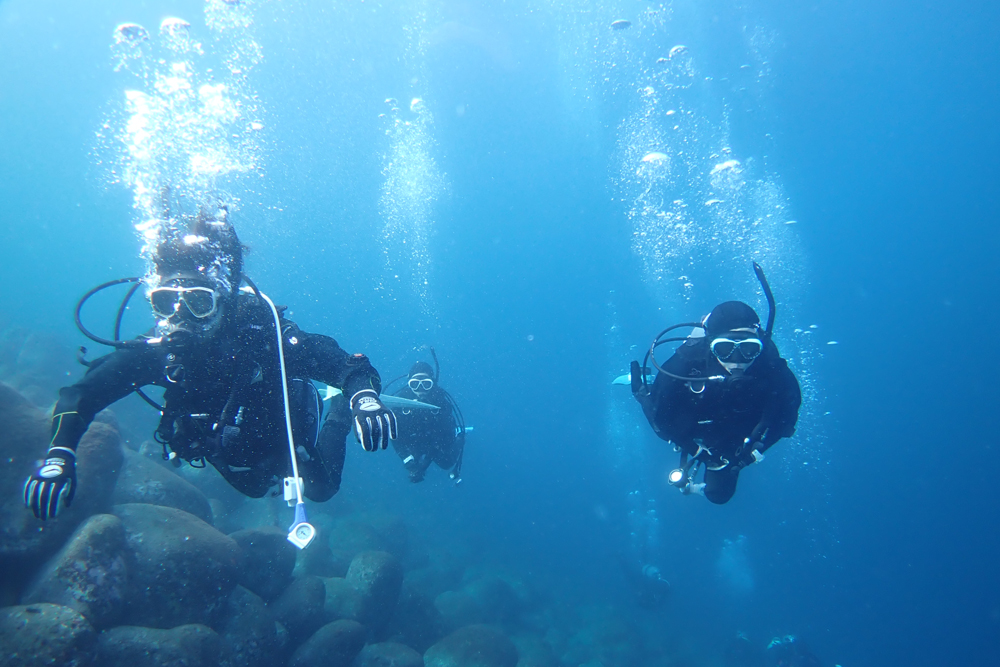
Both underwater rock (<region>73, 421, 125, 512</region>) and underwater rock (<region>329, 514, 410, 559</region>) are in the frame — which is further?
underwater rock (<region>329, 514, 410, 559</region>)

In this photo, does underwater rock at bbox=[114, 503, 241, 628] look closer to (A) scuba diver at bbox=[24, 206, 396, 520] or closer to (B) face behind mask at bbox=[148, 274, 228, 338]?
(A) scuba diver at bbox=[24, 206, 396, 520]

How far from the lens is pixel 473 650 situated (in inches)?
339

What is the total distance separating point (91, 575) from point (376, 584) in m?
4.74

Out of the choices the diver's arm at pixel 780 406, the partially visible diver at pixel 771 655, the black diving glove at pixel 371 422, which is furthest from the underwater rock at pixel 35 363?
the partially visible diver at pixel 771 655

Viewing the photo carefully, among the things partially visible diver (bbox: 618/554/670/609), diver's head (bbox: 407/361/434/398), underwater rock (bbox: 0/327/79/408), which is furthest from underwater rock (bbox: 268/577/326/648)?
partially visible diver (bbox: 618/554/670/609)

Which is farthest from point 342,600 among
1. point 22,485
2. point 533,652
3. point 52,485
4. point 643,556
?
point 643,556

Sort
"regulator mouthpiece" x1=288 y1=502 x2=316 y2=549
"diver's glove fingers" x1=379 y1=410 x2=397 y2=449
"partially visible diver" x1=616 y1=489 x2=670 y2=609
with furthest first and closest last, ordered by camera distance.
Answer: "partially visible diver" x1=616 y1=489 x2=670 y2=609, "diver's glove fingers" x1=379 y1=410 x2=397 y2=449, "regulator mouthpiece" x1=288 y1=502 x2=316 y2=549

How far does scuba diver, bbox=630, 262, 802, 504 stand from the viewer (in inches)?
168

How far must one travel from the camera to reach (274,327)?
361cm

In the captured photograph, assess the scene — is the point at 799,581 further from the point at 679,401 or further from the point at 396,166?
the point at 396,166

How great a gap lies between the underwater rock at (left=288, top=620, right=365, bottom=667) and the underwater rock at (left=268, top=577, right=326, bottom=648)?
0.20 meters

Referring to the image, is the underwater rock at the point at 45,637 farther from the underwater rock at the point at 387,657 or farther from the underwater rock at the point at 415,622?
the underwater rock at the point at 415,622

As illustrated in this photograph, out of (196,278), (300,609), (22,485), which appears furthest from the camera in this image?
(300,609)

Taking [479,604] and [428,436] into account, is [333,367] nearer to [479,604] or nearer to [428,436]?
[428,436]
